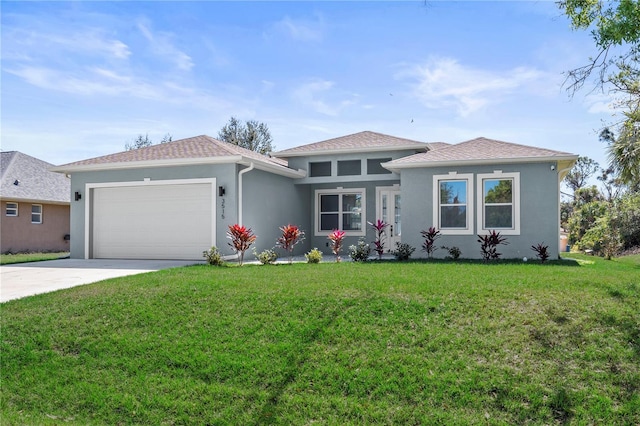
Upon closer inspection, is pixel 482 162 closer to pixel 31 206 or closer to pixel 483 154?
pixel 483 154

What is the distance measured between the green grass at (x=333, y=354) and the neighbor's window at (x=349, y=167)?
927 cm

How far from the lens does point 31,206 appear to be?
852 inches

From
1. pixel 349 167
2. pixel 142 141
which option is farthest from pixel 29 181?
pixel 142 141

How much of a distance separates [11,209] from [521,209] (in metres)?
20.9

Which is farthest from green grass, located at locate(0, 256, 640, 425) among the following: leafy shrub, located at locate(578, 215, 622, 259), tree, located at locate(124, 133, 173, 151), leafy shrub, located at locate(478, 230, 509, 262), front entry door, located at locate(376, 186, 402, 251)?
tree, located at locate(124, 133, 173, 151)

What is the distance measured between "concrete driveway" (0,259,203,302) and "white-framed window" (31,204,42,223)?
8674 millimetres

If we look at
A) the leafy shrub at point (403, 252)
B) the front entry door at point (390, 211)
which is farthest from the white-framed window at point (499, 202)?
the front entry door at point (390, 211)

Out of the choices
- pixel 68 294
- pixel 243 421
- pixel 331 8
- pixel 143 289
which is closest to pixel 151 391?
pixel 243 421

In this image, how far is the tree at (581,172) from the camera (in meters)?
41.8

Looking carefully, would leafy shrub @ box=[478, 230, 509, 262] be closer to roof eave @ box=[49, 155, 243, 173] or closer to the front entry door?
the front entry door

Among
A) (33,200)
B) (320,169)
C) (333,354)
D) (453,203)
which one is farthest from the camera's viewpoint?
(33,200)

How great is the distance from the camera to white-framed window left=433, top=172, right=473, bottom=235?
1403 cm

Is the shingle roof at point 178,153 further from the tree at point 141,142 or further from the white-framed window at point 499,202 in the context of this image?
the tree at point 141,142

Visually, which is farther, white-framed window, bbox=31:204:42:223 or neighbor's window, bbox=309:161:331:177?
white-framed window, bbox=31:204:42:223
